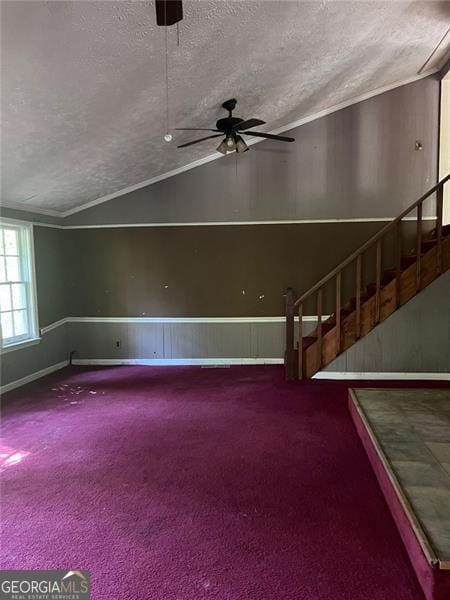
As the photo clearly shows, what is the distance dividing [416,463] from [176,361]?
4262 millimetres

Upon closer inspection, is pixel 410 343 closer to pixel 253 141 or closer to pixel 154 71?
pixel 253 141

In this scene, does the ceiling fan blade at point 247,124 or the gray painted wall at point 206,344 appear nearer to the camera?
the ceiling fan blade at point 247,124

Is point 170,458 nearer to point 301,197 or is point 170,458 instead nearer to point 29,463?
point 29,463

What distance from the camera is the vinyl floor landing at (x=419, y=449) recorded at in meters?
1.92

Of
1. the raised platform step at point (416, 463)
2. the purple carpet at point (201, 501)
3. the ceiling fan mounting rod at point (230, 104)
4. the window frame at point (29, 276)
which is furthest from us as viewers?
the window frame at point (29, 276)

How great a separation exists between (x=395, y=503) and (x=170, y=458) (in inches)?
66.5

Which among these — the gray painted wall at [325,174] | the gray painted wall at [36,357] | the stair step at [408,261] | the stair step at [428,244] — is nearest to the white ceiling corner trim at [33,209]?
the gray painted wall at [325,174]

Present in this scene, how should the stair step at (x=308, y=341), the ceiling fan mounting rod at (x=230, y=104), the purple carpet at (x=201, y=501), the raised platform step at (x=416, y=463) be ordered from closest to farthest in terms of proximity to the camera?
the raised platform step at (x=416, y=463), the purple carpet at (x=201, y=501), the ceiling fan mounting rod at (x=230, y=104), the stair step at (x=308, y=341)

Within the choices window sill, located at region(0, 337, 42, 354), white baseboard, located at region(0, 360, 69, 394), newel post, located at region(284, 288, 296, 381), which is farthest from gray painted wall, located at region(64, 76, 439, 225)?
white baseboard, located at region(0, 360, 69, 394)

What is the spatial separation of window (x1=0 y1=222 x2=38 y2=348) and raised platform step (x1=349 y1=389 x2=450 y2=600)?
4369 mm

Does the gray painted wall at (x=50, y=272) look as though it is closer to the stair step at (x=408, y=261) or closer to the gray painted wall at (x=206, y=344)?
the gray painted wall at (x=206, y=344)

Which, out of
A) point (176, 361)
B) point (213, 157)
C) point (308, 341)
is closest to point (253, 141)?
point (213, 157)

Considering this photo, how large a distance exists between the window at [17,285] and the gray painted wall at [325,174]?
147 cm

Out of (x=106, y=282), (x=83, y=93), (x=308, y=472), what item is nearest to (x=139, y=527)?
(x=308, y=472)
